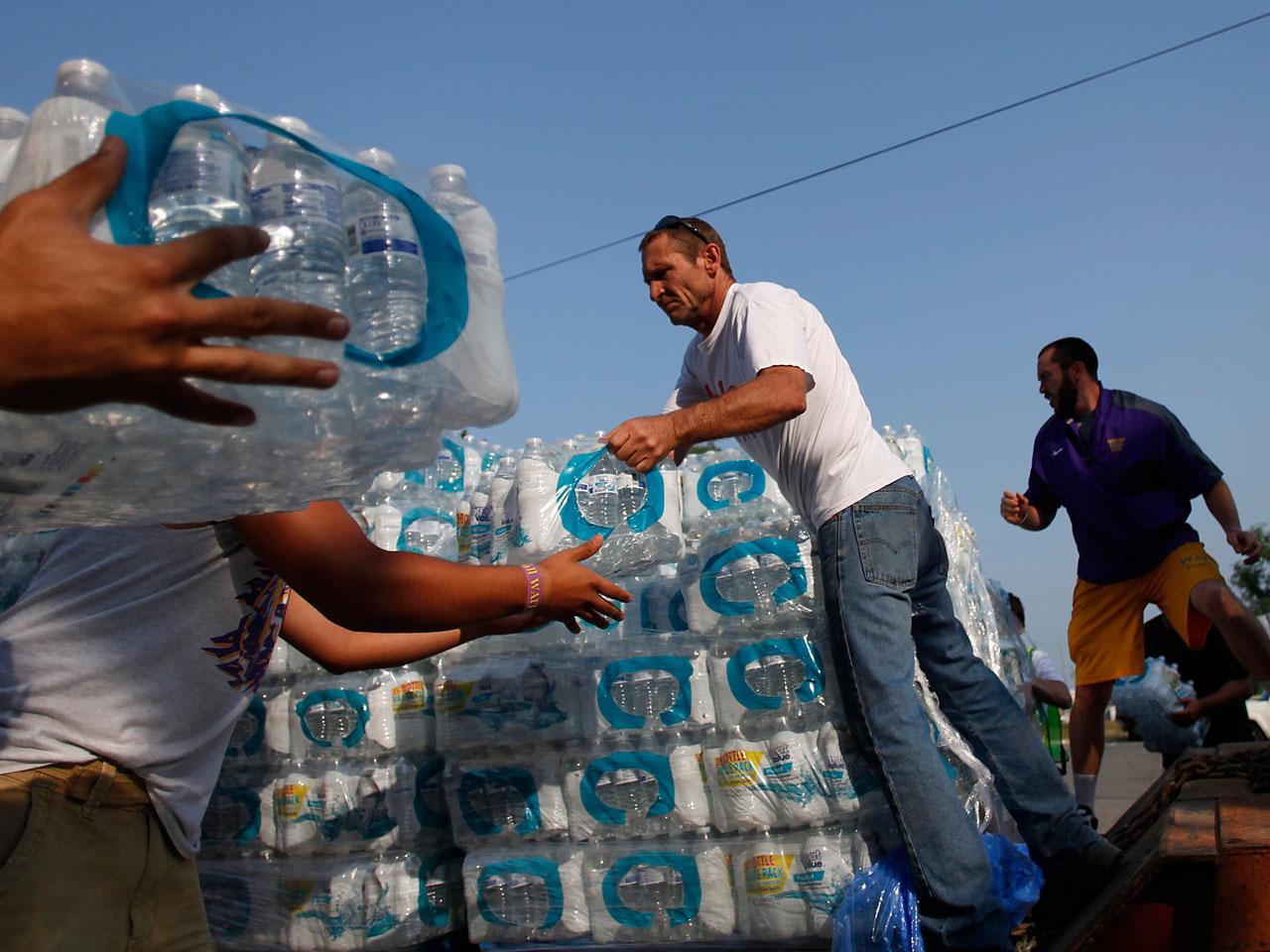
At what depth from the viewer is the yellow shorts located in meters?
3.71

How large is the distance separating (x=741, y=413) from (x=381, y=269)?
1247mm

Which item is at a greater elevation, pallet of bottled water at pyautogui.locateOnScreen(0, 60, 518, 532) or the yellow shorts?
pallet of bottled water at pyautogui.locateOnScreen(0, 60, 518, 532)

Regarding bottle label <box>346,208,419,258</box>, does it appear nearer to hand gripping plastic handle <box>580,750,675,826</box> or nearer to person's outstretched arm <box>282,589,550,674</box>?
person's outstretched arm <box>282,589,550,674</box>

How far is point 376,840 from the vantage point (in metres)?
3.17

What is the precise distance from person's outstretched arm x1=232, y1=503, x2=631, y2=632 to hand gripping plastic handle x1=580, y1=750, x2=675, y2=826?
1154 millimetres

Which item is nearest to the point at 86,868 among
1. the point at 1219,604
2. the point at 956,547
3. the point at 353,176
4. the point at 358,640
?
the point at 358,640

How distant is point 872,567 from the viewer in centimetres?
259

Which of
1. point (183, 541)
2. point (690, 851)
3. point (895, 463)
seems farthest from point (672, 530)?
point (183, 541)

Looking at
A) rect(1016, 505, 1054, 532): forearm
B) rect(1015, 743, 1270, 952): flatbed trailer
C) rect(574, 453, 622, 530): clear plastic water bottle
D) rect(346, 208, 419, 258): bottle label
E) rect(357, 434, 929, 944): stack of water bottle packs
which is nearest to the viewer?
rect(346, 208, 419, 258): bottle label

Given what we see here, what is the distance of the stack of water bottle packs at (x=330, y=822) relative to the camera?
10.2ft

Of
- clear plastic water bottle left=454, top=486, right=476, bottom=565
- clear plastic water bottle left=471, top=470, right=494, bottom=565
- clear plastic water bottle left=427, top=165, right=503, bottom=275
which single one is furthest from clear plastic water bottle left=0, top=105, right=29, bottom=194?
clear plastic water bottle left=454, top=486, right=476, bottom=565

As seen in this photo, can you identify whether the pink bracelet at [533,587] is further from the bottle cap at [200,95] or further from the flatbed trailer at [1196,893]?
the flatbed trailer at [1196,893]

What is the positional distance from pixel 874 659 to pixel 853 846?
58 centimetres

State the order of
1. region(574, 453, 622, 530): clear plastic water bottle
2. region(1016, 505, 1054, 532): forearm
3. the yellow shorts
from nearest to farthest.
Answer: region(574, 453, 622, 530): clear plastic water bottle < the yellow shorts < region(1016, 505, 1054, 532): forearm
